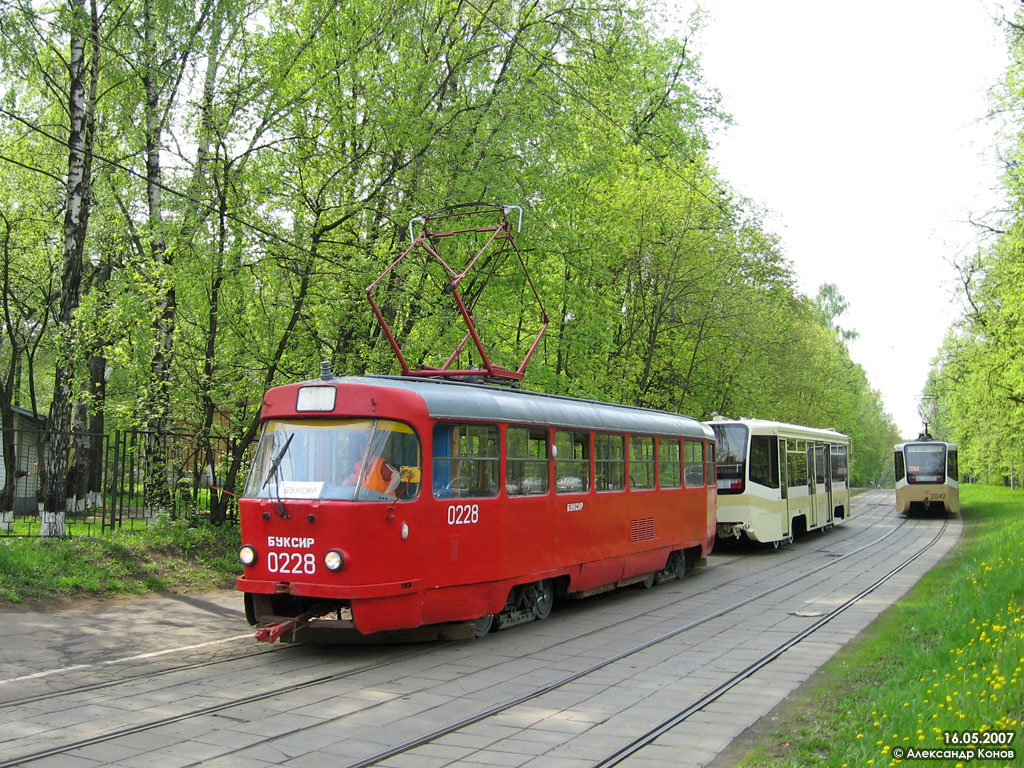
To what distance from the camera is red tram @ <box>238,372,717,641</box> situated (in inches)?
368

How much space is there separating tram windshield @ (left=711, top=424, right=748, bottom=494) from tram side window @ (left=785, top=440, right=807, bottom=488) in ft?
5.12

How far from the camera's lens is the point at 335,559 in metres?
9.16

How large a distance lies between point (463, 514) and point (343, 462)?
5.05 feet

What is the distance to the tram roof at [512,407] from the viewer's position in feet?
33.8

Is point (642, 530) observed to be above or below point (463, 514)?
below

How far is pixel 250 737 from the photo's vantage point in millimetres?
6652

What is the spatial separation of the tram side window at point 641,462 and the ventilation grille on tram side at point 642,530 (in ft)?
1.69

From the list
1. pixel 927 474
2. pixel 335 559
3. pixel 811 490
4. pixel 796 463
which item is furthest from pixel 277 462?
pixel 927 474

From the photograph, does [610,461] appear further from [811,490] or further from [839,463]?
[839,463]

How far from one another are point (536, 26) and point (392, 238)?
18.2 ft

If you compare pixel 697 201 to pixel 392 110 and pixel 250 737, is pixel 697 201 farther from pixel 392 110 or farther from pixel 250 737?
pixel 250 737

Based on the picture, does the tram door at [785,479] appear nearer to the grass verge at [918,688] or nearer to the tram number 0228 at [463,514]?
the grass verge at [918,688]

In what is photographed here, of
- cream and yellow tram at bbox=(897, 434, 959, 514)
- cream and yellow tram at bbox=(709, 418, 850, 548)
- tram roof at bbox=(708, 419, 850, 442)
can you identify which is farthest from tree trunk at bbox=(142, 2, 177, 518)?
cream and yellow tram at bbox=(897, 434, 959, 514)

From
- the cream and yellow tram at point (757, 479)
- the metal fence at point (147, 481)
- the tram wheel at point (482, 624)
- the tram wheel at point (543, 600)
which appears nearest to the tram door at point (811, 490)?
the cream and yellow tram at point (757, 479)
